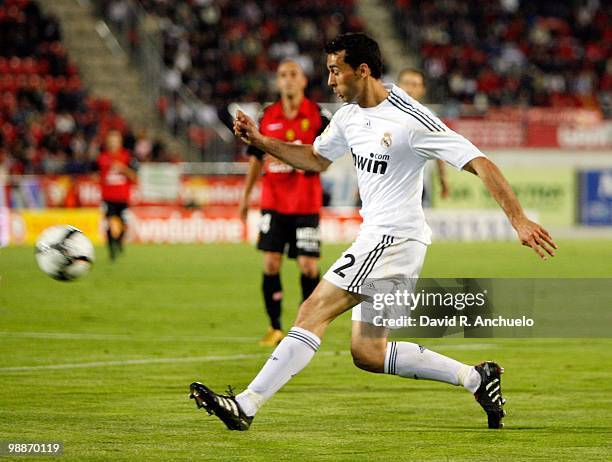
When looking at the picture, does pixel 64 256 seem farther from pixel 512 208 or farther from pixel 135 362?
pixel 512 208

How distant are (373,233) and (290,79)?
196 inches

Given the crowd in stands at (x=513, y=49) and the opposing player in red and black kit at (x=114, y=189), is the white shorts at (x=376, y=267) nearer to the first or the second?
the opposing player in red and black kit at (x=114, y=189)

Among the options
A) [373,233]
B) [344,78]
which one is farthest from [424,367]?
[344,78]

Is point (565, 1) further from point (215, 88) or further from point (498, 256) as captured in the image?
point (498, 256)

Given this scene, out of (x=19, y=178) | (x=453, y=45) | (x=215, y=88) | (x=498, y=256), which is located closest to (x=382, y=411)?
(x=498, y=256)

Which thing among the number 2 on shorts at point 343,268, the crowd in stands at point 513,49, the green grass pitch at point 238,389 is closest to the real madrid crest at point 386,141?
the number 2 on shorts at point 343,268

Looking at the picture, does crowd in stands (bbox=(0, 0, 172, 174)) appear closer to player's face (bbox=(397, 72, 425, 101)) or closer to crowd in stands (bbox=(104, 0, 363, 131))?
crowd in stands (bbox=(104, 0, 363, 131))

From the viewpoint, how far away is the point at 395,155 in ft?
24.3

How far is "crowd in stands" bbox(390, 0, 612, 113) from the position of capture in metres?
39.7

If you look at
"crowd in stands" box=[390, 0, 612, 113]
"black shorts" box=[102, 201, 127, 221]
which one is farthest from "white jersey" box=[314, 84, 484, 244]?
"crowd in stands" box=[390, 0, 612, 113]

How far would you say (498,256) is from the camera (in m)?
26.1

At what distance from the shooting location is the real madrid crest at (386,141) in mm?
7398

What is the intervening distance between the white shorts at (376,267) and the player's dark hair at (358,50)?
0.97 metres

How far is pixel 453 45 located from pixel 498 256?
16.6 m
